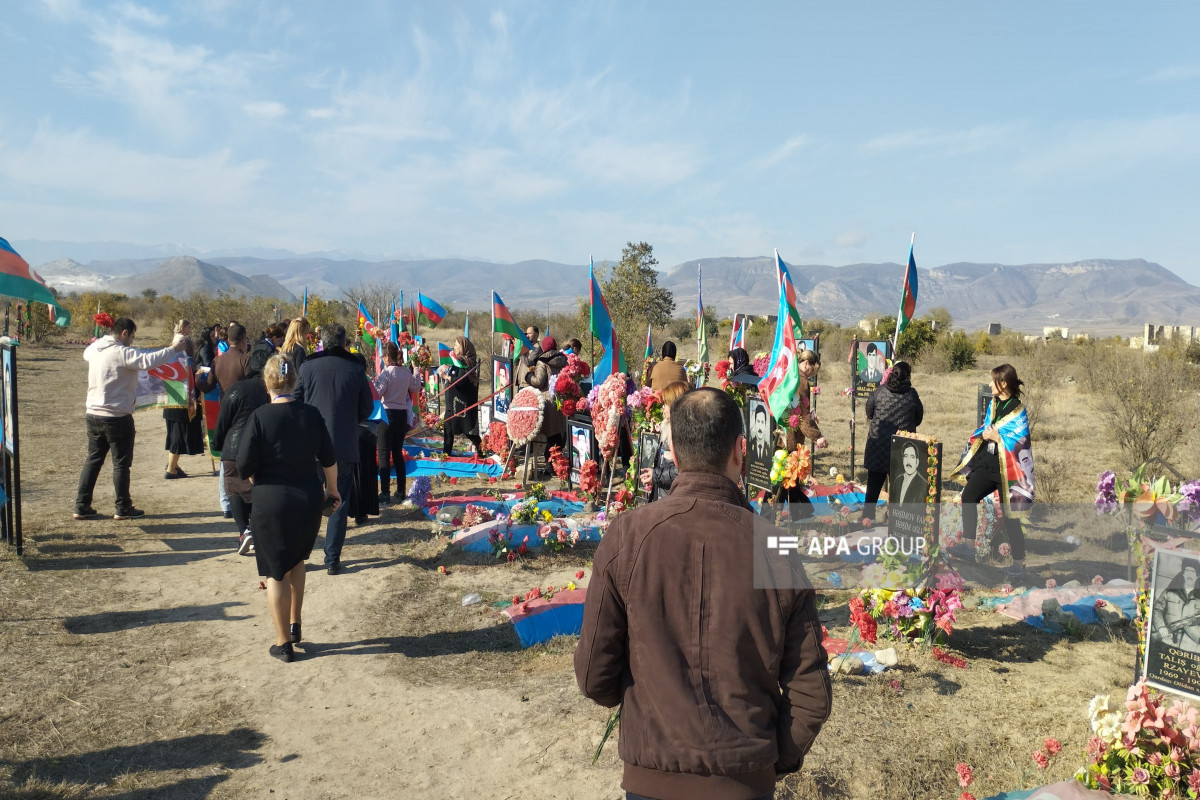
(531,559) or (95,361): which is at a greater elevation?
(95,361)

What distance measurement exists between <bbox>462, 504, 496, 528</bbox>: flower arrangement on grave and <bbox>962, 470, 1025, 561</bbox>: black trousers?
15.1 ft

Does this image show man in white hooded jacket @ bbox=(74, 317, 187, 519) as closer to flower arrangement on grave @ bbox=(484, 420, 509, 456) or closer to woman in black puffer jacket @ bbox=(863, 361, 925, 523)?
flower arrangement on grave @ bbox=(484, 420, 509, 456)

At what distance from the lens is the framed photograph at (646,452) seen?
7.61 m

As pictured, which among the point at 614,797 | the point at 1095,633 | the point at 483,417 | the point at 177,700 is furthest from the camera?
the point at 483,417

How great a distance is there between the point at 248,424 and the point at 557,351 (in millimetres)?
5668

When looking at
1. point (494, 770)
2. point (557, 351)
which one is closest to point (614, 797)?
point (494, 770)

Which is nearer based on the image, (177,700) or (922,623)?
(177,700)

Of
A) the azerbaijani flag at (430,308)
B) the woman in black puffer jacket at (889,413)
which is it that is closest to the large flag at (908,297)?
the woman in black puffer jacket at (889,413)

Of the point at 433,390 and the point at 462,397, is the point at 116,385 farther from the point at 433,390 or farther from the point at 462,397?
the point at 433,390

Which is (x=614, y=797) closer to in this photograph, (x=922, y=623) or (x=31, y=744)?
(x=922, y=623)

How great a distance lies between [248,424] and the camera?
4.73 m

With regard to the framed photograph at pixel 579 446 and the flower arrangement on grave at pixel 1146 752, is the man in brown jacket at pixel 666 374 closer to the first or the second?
the framed photograph at pixel 579 446

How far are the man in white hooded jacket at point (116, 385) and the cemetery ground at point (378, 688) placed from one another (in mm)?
885

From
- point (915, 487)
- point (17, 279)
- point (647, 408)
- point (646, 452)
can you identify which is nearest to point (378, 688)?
point (646, 452)
